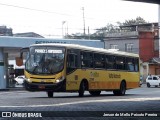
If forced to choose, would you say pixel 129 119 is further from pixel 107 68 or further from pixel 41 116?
pixel 107 68

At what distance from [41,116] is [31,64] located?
15425mm

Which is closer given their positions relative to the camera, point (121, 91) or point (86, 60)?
point (86, 60)

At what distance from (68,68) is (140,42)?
23.1m

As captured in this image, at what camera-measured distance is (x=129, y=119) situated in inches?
317

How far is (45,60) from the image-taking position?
73.7 feet

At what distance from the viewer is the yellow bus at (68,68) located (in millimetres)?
22594

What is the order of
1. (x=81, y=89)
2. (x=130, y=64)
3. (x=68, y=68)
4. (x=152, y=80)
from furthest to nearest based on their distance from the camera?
1. (x=152, y=80)
2. (x=130, y=64)
3. (x=81, y=89)
4. (x=68, y=68)

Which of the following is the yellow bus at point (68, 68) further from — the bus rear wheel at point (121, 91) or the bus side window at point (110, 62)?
the bus rear wheel at point (121, 91)

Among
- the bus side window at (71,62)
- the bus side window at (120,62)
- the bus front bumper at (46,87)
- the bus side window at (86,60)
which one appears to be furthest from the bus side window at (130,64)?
the bus front bumper at (46,87)

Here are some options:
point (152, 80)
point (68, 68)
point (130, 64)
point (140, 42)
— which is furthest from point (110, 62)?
point (152, 80)

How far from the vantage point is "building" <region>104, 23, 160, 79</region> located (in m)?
32.2

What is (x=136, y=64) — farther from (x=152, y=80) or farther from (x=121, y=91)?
(x=152, y=80)

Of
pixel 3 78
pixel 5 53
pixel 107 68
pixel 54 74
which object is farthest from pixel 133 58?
pixel 3 78

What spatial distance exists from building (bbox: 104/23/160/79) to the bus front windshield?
569cm
